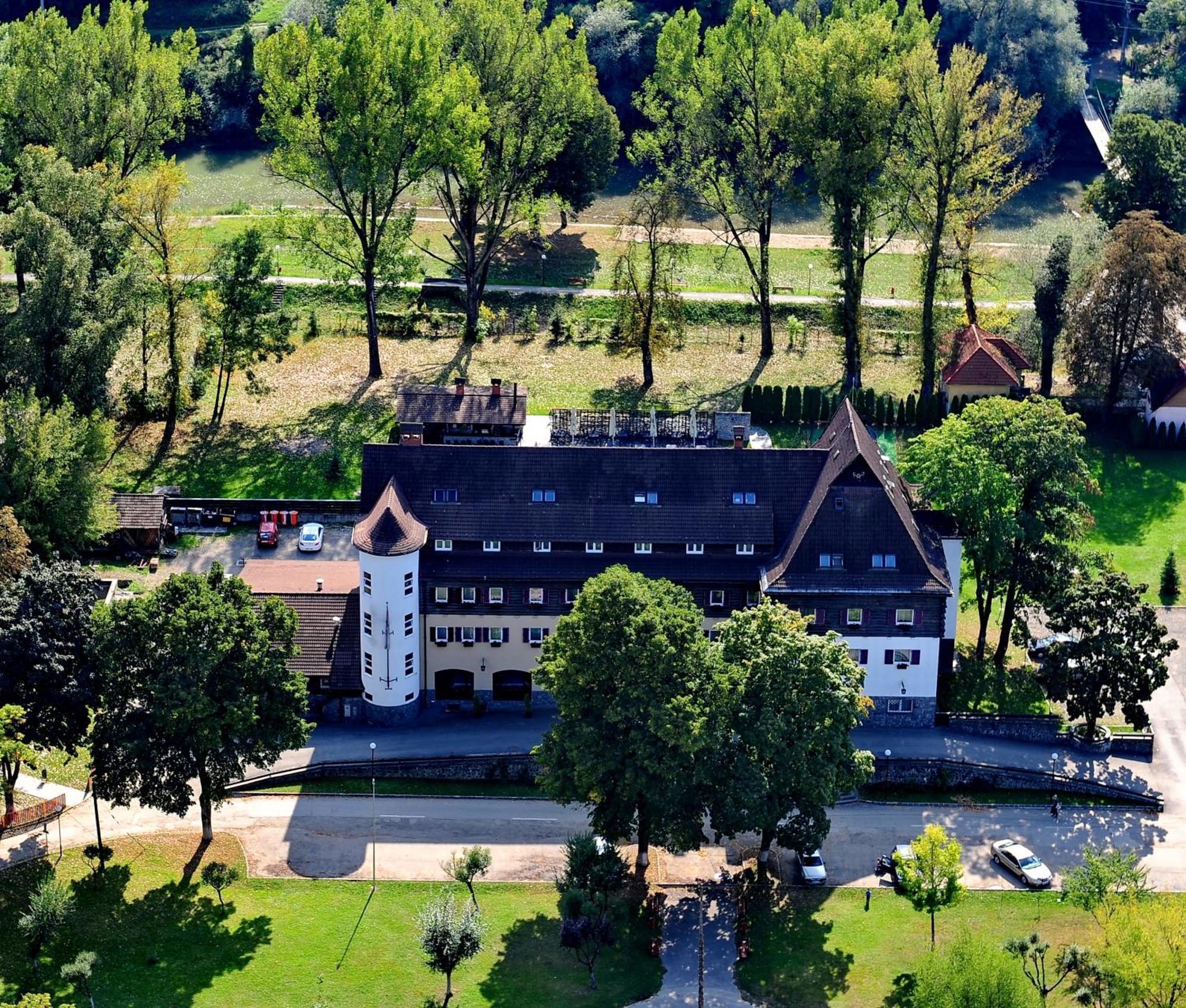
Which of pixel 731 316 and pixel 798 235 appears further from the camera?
pixel 798 235

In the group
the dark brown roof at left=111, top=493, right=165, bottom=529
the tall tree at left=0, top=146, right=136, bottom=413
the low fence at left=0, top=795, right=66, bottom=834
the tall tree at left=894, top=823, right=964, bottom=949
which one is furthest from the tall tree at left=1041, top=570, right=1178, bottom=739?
the tall tree at left=0, top=146, right=136, bottom=413

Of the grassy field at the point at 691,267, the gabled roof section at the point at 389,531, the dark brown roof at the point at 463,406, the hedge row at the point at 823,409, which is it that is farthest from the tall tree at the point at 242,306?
the hedge row at the point at 823,409

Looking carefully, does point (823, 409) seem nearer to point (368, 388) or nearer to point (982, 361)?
point (982, 361)

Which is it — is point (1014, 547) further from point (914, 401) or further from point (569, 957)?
point (569, 957)

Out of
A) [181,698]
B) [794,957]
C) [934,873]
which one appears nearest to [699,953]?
[794,957]

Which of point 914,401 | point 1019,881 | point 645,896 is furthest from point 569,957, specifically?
point 914,401
